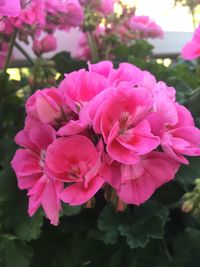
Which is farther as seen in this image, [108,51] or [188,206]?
[108,51]

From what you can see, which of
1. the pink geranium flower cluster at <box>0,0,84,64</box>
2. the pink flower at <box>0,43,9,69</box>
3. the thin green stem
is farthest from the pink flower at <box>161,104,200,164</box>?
the pink flower at <box>0,43,9,69</box>

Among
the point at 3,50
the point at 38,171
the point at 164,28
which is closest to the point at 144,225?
the point at 38,171

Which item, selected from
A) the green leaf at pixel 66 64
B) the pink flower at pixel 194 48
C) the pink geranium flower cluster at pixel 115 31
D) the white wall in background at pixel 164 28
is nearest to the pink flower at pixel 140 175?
the pink flower at pixel 194 48

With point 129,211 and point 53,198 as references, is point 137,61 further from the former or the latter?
point 53,198

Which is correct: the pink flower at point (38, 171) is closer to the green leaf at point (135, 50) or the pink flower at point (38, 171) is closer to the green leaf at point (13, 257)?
the green leaf at point (13, 257)

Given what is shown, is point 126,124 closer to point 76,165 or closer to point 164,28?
point 76,165

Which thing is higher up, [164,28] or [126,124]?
[126,124]
